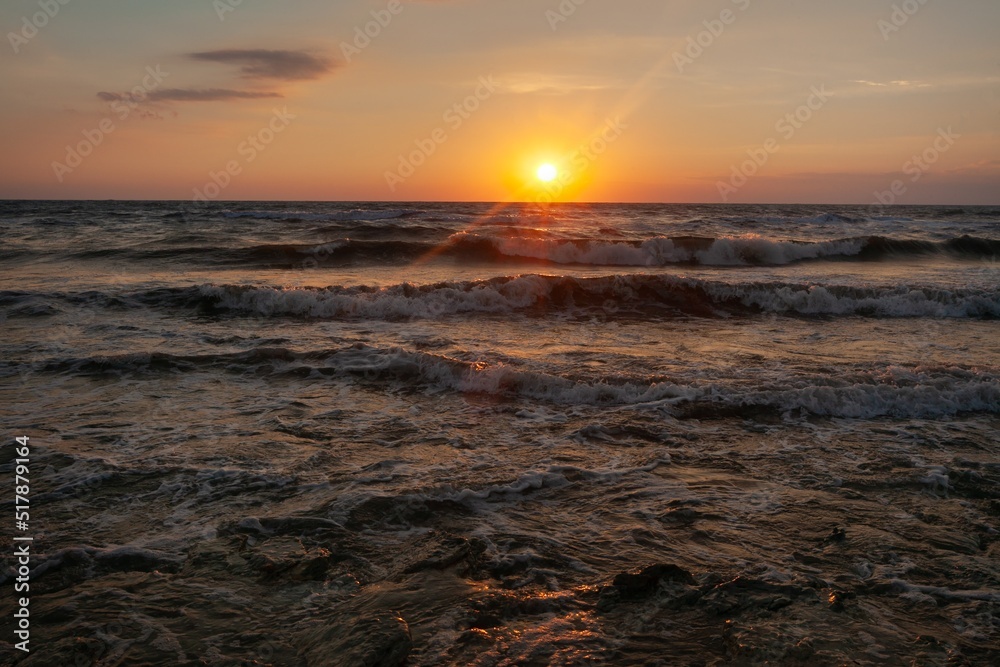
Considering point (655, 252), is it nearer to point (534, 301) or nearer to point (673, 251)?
point (673, 251)

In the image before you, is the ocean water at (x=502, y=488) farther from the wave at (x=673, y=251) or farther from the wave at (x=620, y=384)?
the wave at (x=673, y=251)

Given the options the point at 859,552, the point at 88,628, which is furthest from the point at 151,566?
the point at 859,552

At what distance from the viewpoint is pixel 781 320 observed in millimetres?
13156

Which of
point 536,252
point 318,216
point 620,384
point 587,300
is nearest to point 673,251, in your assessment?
point 536,252

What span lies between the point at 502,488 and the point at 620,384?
2977 mm

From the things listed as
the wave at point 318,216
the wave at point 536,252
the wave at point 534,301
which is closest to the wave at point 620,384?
the wave at point 534,301

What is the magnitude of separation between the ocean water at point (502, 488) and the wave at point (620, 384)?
0.04 meters

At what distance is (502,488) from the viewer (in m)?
5.15

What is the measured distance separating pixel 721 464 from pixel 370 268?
16028 mm

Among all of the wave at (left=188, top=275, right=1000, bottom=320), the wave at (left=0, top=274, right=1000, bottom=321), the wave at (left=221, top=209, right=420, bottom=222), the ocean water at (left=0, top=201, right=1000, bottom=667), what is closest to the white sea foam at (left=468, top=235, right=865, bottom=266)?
the wave at (left=188, top=275, right=1000, bottom=320)

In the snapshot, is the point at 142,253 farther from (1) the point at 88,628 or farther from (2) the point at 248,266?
(1) the point at 88,628

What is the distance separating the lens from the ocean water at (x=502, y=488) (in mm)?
3418

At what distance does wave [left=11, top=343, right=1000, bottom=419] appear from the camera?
714 centimetres

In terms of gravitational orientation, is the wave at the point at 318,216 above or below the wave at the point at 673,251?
above
